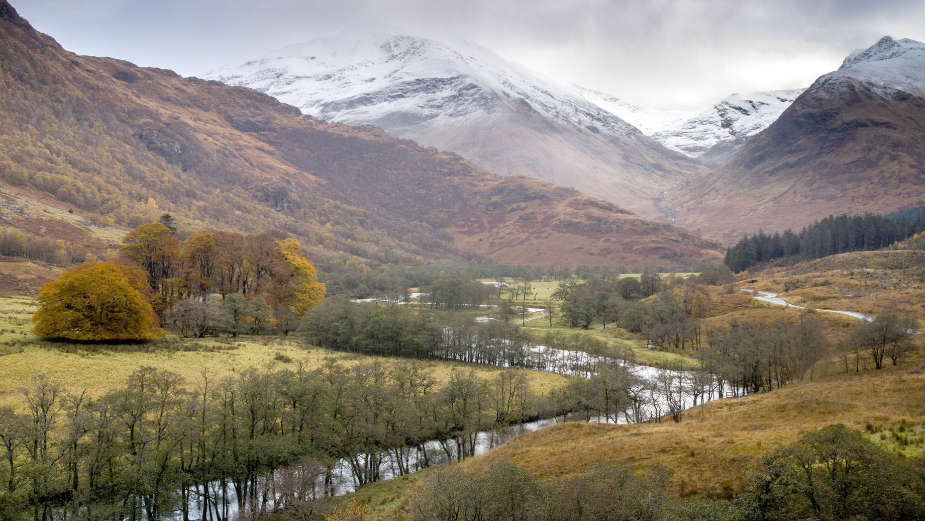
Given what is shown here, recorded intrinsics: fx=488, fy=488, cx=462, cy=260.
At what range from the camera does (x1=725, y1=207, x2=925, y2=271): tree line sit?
6363 inches

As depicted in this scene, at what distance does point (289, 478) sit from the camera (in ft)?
111

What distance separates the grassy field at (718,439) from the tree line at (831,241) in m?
152

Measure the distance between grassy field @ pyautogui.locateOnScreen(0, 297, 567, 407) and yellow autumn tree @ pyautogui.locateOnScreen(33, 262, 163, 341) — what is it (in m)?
1.62

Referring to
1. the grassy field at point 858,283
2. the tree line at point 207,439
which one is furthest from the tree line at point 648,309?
the tree line at point 207,439

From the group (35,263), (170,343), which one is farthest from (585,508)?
(35,263)

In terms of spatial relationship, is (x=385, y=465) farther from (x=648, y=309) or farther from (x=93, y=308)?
(x=648, y=309)

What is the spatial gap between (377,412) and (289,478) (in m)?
10.2

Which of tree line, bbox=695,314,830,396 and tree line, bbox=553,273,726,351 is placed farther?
tree line, bbox=553,273,726,351

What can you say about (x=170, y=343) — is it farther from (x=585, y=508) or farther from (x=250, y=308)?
(x=585, y=508)

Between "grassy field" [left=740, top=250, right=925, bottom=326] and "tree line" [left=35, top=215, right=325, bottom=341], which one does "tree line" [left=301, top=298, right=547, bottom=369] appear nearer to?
"tree line" [left=35, top=215, right=325, bottom=341]

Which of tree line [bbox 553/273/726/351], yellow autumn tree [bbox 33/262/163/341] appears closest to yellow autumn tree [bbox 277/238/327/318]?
yellow autumn tree [bbox 33/262/163/341]

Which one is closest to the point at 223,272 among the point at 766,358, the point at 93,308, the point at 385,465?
the point at 93,308

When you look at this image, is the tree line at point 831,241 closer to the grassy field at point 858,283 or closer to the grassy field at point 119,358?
the grassy field at point 858,283

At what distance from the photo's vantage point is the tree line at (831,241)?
6363 inches
